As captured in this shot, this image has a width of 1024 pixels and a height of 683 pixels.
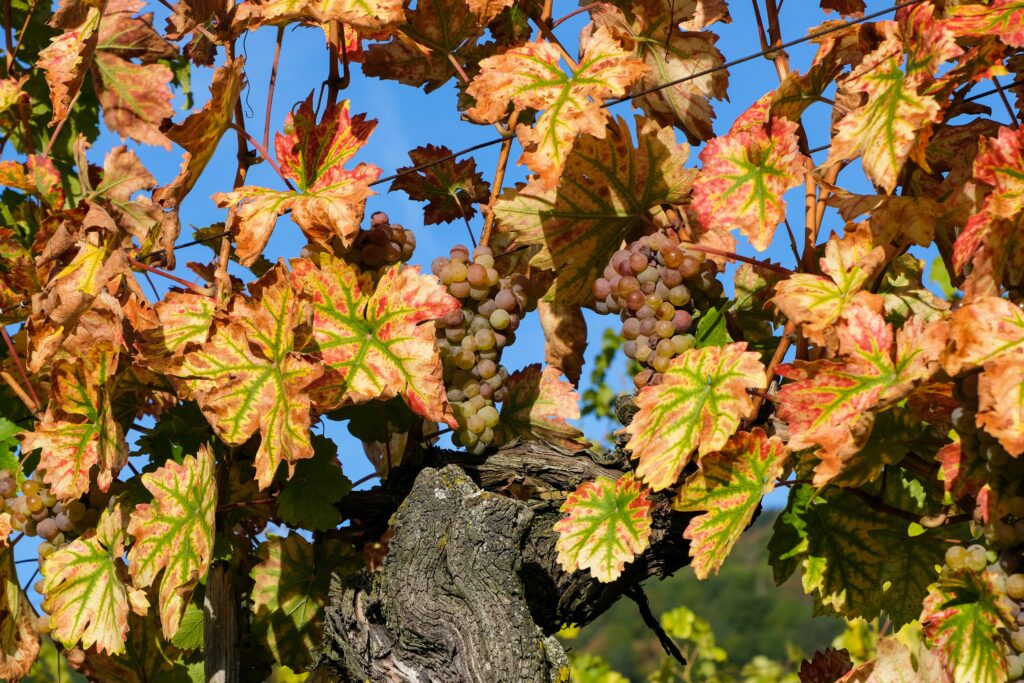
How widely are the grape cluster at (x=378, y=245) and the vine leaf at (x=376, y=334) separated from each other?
83 millimetres

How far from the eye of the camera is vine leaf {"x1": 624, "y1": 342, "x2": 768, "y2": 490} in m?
1.37

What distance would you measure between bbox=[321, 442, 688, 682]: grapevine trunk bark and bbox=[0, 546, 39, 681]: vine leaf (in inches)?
23.1

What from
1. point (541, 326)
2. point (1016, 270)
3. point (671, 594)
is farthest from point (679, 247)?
point (671, 594)

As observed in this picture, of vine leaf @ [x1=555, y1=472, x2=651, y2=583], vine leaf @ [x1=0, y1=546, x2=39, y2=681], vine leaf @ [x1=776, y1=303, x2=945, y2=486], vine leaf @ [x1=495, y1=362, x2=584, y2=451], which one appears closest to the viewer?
vine leaf @ [x1=776, y1=303, x2=945, y2=486]

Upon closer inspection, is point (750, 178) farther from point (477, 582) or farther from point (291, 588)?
point (291, 588)

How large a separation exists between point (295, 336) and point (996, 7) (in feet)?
3.21

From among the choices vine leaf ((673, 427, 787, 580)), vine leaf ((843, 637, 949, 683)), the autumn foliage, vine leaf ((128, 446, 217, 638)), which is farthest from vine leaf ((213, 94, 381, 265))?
vine leaf ((843, 637, 949, 683))

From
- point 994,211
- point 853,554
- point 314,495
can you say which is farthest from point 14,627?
point 994,211

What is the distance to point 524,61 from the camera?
154cm

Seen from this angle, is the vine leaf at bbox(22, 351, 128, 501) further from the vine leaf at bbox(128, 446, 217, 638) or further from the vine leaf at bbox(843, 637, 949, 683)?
the vine leaf at bbox(843, 637, 949, 683)

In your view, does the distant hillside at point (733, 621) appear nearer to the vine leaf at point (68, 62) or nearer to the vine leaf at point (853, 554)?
the vine leaf at point (853, 554)

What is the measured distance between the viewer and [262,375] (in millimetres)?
1454

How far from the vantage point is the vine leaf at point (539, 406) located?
1.70 m

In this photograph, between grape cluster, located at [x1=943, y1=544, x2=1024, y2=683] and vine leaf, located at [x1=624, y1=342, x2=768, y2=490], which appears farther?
vine leaf, located at [x1=624, y1=342, x2=768, y2=490]
